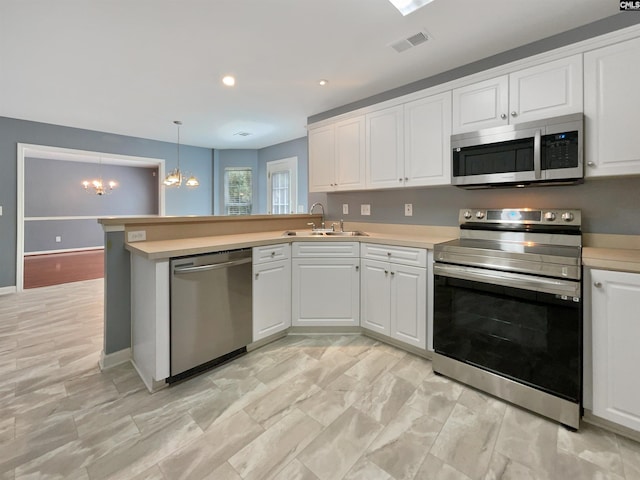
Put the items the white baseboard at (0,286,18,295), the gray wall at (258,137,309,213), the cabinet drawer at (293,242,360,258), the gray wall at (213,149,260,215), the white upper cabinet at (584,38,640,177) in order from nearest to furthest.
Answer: the white upper cabinet at (584,38,640,177) → the cabinet drawer at (293,242,360,258) → the white baseboard at (0,286,18,295) → the gray wall at (258,137,309,213) → the gray wall at (213,149,260,215)

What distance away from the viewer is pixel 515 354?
1791 mm

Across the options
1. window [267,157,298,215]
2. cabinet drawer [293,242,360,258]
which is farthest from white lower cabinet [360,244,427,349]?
window [267,157,298,215]

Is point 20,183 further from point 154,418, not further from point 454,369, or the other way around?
point 454,369

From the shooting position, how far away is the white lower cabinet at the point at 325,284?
272 centimetres

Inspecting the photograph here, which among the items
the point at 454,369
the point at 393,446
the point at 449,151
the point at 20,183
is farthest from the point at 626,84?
the point at 20,183

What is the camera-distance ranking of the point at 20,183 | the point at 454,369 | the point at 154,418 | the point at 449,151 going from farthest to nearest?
the point at 20,183, the point at 449,151, the point at 454,369, the point at 154,418

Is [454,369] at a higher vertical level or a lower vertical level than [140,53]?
lower

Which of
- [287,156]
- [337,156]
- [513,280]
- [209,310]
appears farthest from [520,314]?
[287,156]

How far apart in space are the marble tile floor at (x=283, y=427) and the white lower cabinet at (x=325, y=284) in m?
0.42

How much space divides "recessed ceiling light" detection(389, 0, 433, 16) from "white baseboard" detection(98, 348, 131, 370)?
10.2 feet

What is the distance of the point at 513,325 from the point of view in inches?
70.4

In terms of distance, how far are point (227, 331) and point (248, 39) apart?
7.28 ft

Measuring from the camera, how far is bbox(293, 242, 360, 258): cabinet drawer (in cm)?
271

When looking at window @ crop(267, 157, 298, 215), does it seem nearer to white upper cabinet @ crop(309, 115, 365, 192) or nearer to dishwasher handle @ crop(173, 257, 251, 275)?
white upper cabinet @ crop(309, 115, 365, 192)
